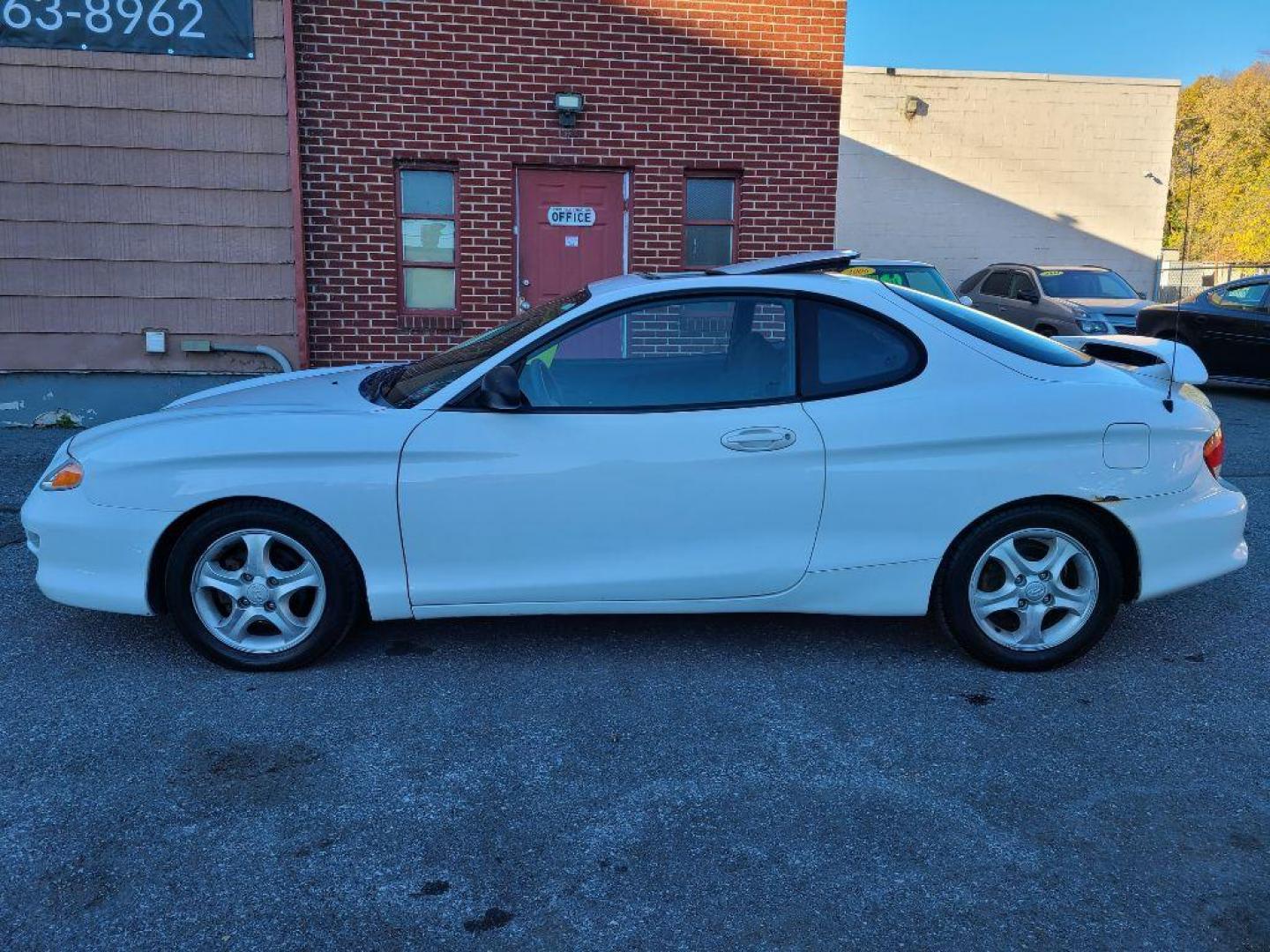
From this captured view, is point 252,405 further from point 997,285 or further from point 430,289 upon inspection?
point 997,285

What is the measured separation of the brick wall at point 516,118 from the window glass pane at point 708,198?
0.56 feet

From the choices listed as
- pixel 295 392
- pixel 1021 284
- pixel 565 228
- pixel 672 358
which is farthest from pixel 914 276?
pixel 295 392

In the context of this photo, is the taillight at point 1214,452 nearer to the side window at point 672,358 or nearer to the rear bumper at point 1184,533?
the rear bumper at point 1184,533

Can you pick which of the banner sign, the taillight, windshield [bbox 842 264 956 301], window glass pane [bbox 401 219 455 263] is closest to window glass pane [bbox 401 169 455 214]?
window glass pane [bbox 401 219 455 263]

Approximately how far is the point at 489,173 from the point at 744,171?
2322 mm

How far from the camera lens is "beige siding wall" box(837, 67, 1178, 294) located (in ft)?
63.0

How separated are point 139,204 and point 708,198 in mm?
4900

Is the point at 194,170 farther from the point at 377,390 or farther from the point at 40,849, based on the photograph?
the point at 40,849

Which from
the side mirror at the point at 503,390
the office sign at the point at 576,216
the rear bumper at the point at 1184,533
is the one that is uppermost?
the office sign at the point at 576,216

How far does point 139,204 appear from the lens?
874 centimetres

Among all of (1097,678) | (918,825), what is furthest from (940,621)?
(918,825)

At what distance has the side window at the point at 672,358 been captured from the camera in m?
3.99

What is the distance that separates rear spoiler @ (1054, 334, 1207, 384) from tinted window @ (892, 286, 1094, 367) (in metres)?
0.28

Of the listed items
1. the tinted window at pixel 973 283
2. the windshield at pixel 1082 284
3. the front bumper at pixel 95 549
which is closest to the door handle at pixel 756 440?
the front bumper at pixel 95 549
